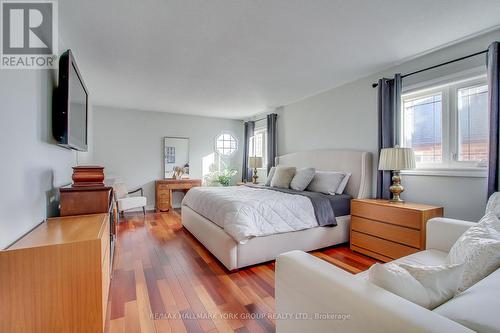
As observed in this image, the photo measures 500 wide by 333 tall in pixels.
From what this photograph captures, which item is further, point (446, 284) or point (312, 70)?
point (312, 70)

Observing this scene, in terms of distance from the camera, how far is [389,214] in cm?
257

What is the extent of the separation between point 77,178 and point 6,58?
1019mm

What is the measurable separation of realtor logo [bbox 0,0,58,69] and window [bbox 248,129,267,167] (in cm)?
436

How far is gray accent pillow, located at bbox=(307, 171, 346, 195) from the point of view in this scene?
3402 mm

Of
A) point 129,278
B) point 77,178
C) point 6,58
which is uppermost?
point 6,58

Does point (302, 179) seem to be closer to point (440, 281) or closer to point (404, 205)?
point (404, 205)

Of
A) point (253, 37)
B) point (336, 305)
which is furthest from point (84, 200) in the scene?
A: point (253, 37)

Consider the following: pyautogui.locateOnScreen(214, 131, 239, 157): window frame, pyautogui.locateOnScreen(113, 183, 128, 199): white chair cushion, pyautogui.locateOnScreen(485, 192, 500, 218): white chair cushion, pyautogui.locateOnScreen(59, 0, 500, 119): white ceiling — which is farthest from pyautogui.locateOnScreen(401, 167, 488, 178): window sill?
pyautogui.locateOnScreen(113, 183, 128, 199): white chair cushion

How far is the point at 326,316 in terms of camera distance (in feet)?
2.84

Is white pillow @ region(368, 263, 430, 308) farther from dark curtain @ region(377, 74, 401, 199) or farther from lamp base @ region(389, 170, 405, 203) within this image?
dark curtain @ region(377, 74, 401, 199)

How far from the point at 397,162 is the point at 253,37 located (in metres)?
2.06

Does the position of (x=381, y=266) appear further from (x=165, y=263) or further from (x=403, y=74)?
(x=403, y=74)

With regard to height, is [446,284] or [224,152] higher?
[224,152]

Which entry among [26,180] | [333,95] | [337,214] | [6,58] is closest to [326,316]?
[26,180]
